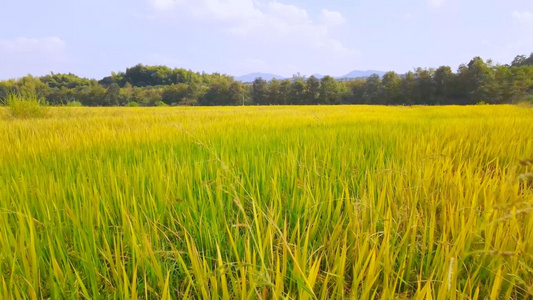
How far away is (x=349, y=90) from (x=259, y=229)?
4734 centimetres

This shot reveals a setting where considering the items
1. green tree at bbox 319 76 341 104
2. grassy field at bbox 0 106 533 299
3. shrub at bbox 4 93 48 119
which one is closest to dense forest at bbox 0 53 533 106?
green tree at bbox 319 76 341 104

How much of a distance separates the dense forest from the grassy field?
29.6 metres

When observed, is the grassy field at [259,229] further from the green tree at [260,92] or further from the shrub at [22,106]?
the green tree at [260,92]

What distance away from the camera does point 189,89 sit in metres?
51.9

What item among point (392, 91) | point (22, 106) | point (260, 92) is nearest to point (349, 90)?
point (392, 91)

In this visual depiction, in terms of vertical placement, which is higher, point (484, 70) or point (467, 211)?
point (484, 70)

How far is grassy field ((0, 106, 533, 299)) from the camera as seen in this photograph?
55 cm

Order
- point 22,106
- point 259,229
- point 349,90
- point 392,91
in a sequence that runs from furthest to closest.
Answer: point 349,90 → point 392,91 → point 22,106 → point 259,229

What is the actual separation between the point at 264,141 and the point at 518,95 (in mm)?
37893

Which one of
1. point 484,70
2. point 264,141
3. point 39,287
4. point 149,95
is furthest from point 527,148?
point 149,95

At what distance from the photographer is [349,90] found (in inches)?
1774

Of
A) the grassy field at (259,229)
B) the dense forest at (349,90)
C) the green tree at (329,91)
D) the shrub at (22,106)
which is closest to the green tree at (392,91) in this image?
the dense forest at (349,90)

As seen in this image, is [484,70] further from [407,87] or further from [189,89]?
[189,89]

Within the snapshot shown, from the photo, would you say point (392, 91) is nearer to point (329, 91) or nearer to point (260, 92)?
point (329, 91)
